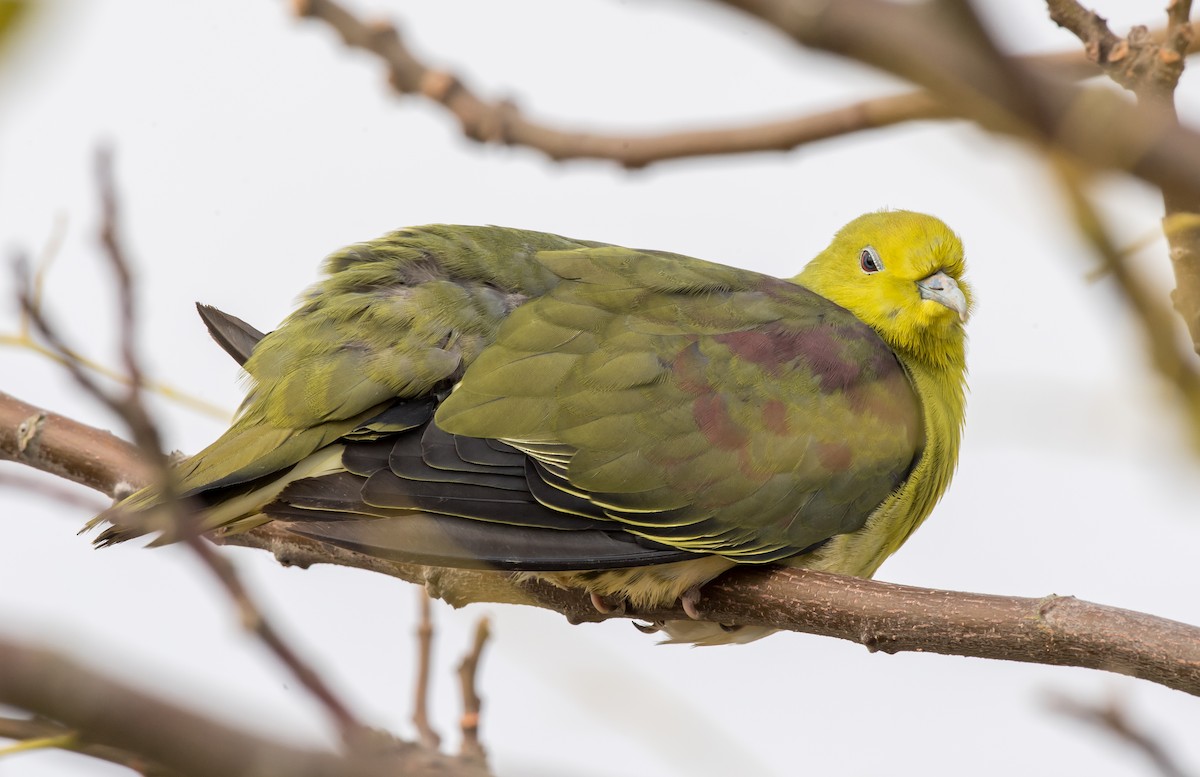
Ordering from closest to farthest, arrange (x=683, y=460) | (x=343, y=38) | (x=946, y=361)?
(x=343, y=38), (x=683, y=460), (x=946, y=361)

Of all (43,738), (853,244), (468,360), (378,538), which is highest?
(853,244)

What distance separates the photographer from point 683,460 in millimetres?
Answer: 3244

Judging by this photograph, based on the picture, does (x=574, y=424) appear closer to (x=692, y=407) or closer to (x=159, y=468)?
(x=692, y=407)

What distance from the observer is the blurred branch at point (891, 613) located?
7.14 feet

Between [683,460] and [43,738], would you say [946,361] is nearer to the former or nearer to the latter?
[683,460]

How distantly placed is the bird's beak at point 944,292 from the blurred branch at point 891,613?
1163 mm

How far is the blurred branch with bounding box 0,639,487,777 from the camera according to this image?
725mm

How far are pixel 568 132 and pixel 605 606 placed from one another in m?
1.41

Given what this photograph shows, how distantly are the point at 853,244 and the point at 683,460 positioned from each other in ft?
4.08

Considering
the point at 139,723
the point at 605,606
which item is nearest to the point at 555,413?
the point at 605,606

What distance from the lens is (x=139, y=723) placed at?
735 mm

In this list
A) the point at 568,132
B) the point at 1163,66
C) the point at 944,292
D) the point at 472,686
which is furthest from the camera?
the point at 944,292

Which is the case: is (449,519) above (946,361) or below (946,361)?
below

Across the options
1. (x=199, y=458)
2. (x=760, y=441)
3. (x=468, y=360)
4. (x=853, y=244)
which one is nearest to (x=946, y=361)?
(x=853, y=244)
